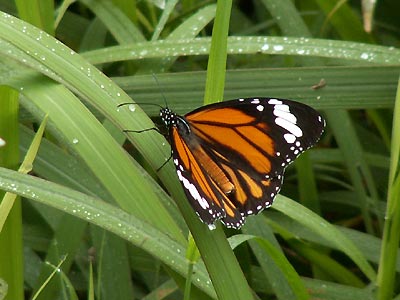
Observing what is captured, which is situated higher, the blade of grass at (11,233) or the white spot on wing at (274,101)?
the white spot on wing at (274,101)

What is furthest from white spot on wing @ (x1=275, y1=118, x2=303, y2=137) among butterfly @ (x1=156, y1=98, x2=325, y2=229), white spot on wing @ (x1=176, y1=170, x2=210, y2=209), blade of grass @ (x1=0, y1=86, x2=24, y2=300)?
blade of grass @ (x1=0, y1=86, x2=24, y2=300)

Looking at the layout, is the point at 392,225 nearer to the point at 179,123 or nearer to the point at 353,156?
the point at 179,123

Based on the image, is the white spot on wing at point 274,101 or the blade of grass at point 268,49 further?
Answer: the blade of grass at point 268,49

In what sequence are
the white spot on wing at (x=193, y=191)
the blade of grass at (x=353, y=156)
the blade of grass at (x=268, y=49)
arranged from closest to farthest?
the white spot on wing at (x=193, y=191), the blade of grass at (x=268, y=49), the blade of grass at (x=353, y=156)

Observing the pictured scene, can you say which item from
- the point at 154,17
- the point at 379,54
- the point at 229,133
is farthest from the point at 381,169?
the point at 229,133

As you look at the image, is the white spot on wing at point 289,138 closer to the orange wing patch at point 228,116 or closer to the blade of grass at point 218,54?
the orange wing patch at point 228,116

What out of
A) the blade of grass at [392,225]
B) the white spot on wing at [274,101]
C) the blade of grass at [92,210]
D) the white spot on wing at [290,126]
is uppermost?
the white spot on wing at [274,101]

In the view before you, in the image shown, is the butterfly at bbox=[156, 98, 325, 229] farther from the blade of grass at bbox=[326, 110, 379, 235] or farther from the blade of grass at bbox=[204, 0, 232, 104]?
the blade of grass at bbox=[326, 110, 379, 235]

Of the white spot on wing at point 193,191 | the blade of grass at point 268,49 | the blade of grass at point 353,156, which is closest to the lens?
the white spot on wing at point 193,191

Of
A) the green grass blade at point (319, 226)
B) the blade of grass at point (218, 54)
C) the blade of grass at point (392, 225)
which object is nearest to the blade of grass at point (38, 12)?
the blade of grass at point (218, 54)
